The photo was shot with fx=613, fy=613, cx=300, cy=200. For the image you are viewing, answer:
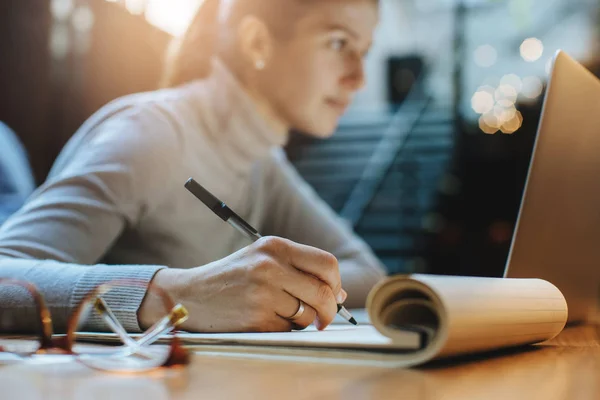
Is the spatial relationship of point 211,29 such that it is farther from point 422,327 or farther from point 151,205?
point 422,327

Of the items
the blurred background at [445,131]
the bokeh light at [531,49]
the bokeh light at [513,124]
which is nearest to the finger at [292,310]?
the blurred background at [445,131]

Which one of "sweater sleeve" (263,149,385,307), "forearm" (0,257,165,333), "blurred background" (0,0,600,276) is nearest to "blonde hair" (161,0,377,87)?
"sweater sleeve" (263,149,385,307)

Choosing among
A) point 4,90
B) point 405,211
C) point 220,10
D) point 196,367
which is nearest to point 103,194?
point 196,367

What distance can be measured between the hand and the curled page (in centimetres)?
14

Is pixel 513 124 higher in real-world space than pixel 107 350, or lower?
higher

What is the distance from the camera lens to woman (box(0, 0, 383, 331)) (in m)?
0.54

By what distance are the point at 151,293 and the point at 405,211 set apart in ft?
9.44

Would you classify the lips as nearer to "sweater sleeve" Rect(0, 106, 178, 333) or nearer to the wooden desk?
"sweater sleeve" Rect(0, 106, 178, 333)

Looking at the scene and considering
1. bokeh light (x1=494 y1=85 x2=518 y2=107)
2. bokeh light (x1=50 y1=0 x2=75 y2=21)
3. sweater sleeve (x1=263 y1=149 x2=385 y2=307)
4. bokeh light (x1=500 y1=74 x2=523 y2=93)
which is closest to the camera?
sweater sleeve (x1=263 y1=149 x2=385 y2=307)

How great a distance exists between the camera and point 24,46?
1.84m

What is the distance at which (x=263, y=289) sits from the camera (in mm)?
517

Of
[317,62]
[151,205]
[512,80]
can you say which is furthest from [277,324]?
[512,80]

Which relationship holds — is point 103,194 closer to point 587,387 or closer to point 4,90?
point 587,387

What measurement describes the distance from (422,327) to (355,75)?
1.07m
